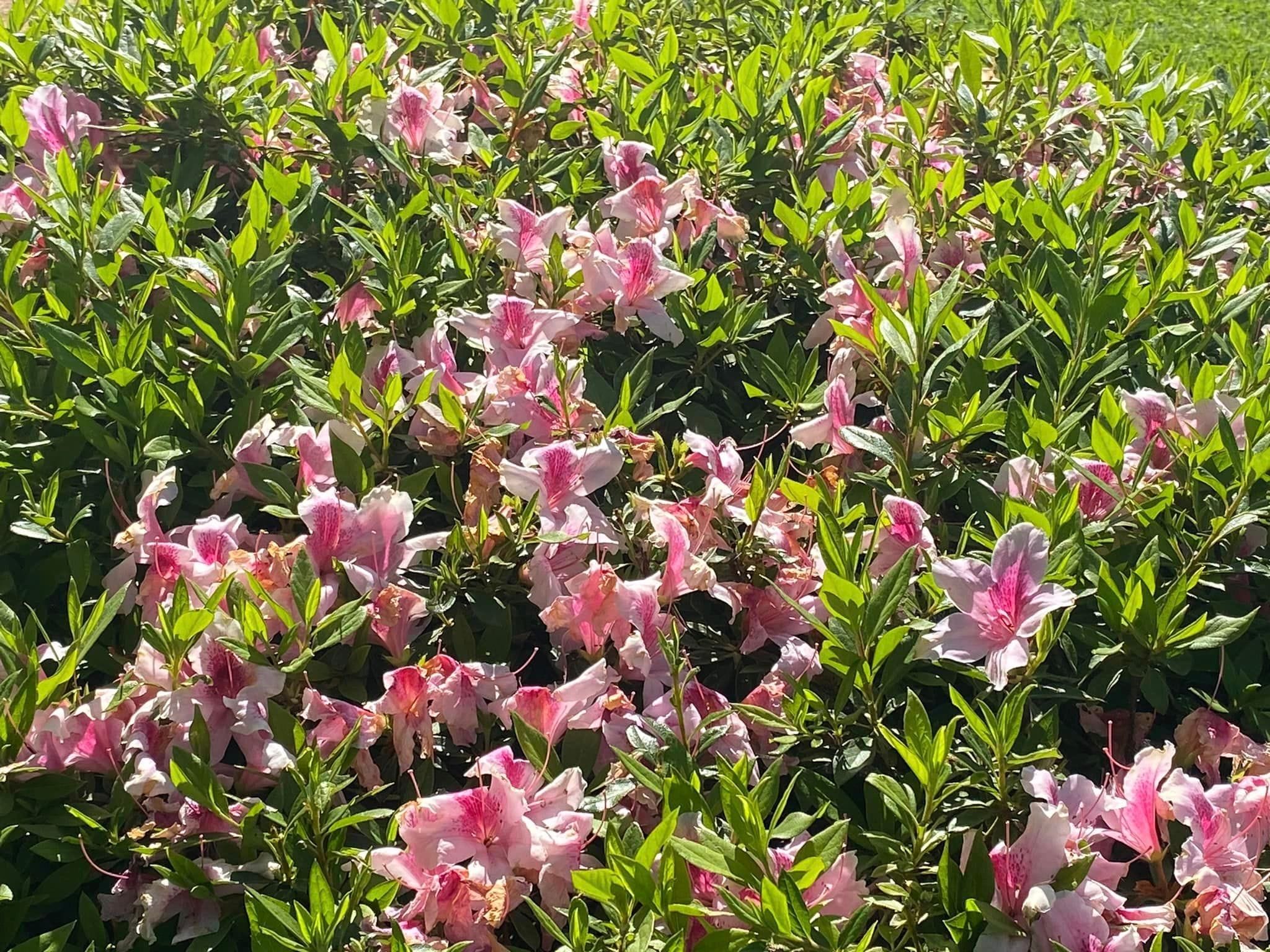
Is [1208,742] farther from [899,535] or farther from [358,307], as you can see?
[358,307]

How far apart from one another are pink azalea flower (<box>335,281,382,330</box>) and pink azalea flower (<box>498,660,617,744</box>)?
0.75m

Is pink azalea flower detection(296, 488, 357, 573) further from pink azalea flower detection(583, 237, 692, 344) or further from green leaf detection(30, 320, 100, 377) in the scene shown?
pink azalea flower detection(583, 237, 692, 344)

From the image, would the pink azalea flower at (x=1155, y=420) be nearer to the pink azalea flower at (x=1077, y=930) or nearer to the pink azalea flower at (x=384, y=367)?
the pink azalea flower at (x=1077, y=930)

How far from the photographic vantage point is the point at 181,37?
96.3 inches

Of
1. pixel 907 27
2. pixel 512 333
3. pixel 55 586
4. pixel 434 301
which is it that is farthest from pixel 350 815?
pixel 907 27

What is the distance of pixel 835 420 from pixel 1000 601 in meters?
0.45

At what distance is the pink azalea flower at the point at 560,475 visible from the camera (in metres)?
1.55

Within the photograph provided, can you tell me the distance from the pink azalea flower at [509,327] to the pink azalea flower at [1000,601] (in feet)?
2.34

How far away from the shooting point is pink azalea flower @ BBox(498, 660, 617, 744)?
1.42 metres

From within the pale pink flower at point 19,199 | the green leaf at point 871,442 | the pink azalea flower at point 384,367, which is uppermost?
the green leaf at point 871,442

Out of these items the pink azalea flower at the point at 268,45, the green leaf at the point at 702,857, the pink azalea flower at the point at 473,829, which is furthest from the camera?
the pink azalea flower at the point at 268,45

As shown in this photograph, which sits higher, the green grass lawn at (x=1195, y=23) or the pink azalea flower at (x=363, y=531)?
the pink azalea flower at (x=363, y=531)

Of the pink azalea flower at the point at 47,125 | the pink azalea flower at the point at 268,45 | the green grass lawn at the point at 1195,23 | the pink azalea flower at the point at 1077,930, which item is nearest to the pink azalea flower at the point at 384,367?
the pink azalea flower at the point at 47,125

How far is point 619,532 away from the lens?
164 cm
